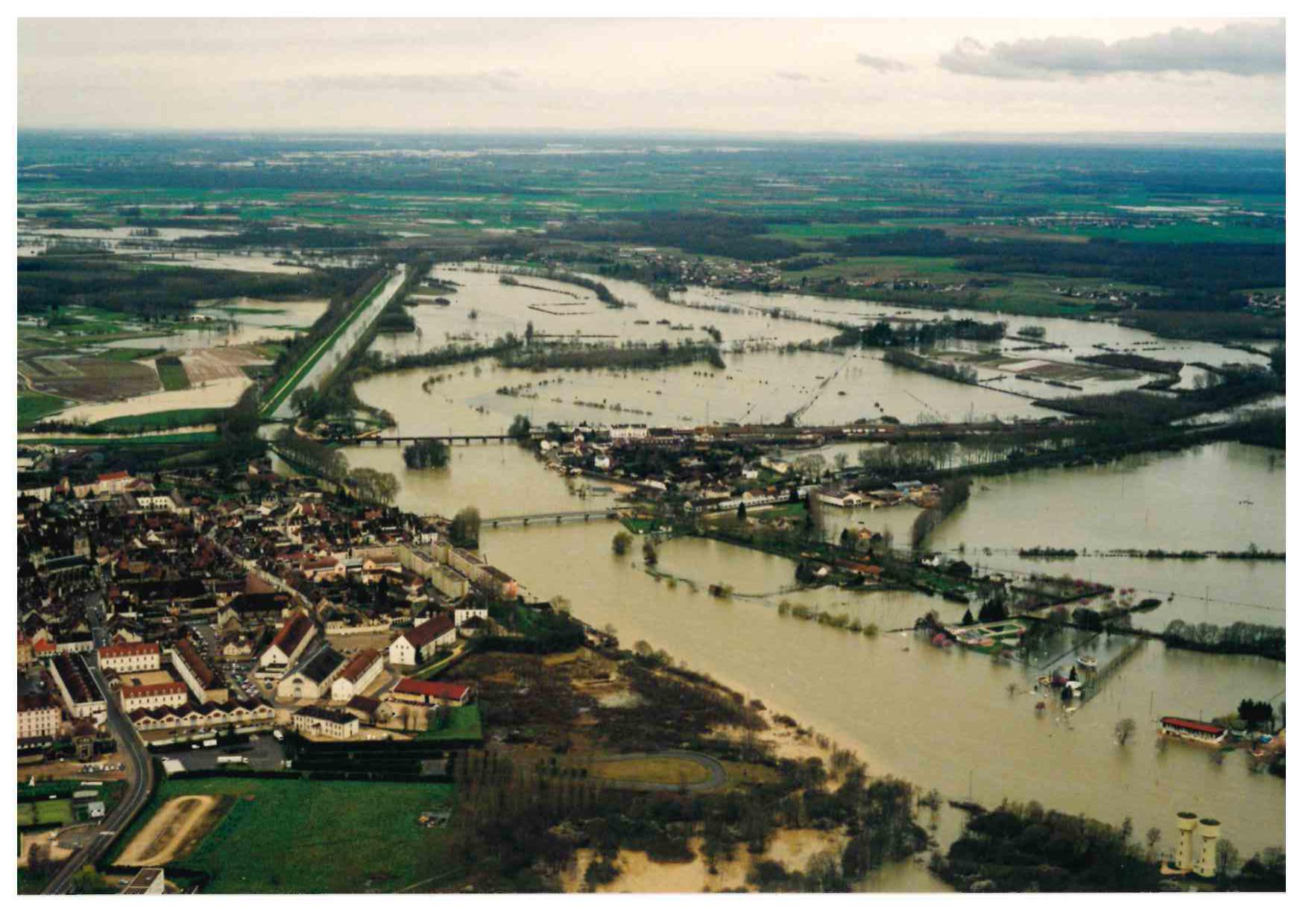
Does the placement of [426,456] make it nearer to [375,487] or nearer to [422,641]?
[375,487]

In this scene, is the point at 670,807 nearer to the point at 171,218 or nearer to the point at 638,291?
the point at 638,291

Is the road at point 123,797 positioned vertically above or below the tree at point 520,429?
below

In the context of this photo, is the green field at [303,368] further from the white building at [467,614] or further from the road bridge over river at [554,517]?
the white building at [467,614]

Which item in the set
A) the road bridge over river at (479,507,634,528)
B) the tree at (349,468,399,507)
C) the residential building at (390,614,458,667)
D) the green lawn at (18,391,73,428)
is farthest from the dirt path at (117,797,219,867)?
the green lawn at (18,391,73,428)

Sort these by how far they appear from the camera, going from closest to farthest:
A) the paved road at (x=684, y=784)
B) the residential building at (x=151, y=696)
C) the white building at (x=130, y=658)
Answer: the paved road at (x=684, y=784)
the residential building at (x=151, y=696)
the white building at (x=130, y=658)

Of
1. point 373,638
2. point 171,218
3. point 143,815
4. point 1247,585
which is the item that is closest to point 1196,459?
point 1247,585

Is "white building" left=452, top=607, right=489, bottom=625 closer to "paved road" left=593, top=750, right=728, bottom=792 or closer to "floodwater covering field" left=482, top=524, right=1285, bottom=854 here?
"floodwater covering field" left=482, top=524, right=1285, bottom=854

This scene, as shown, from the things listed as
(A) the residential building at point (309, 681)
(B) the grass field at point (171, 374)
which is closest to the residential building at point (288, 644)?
(A) the residential building at point (309, 681)
